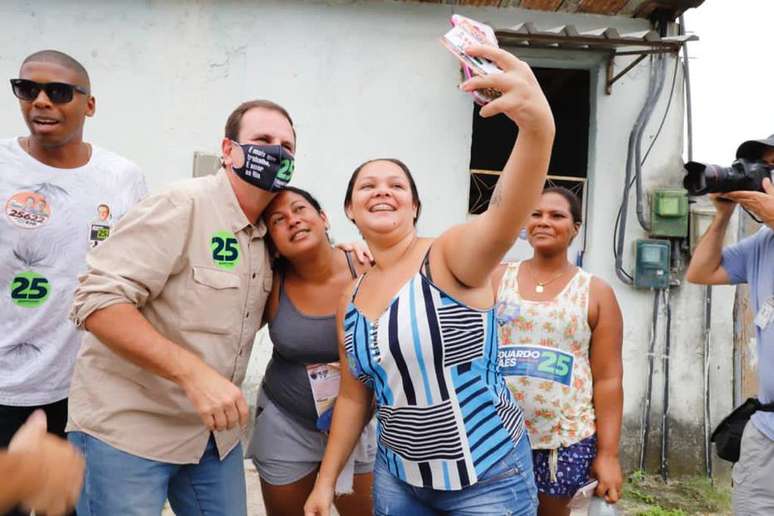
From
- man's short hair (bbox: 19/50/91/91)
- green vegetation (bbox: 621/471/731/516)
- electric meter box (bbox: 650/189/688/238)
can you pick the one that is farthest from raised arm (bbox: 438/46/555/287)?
electric meter box (bbox: 650/189/688/238)

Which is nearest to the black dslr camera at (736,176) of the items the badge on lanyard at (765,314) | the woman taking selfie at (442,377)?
the badge on lanyard at (765,314)

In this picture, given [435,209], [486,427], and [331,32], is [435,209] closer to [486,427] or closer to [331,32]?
[331,32]

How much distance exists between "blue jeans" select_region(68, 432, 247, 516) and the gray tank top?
1.15 feet

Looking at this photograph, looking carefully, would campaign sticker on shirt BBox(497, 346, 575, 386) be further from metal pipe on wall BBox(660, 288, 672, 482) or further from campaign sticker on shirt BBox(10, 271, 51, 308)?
metal pipe on wall BBox(660, 288, 672, 482)

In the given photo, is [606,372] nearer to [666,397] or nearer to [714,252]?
[714,252]

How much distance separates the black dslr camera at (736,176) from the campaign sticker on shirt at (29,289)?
2.74 m

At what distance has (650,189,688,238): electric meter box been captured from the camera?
16.2 ft

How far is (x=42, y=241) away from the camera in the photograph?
7.44 feet

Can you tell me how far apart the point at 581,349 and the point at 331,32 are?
368 cm

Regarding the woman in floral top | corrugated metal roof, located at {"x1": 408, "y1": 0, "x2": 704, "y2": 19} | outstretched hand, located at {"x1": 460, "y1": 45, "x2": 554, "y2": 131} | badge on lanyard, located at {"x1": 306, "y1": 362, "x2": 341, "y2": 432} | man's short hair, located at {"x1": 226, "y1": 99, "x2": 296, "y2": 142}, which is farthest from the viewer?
corrugated metal roof, located at {"x1": 408, "y1": 0, "x2": 704, "y2": 19}

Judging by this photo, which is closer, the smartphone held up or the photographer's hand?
the smartphone held up

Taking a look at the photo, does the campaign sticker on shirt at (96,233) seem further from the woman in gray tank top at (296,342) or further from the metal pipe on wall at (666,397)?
the metal pipe on wall at (666,397)

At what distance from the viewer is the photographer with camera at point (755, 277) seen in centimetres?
240

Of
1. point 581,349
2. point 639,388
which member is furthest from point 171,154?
point 639,388
